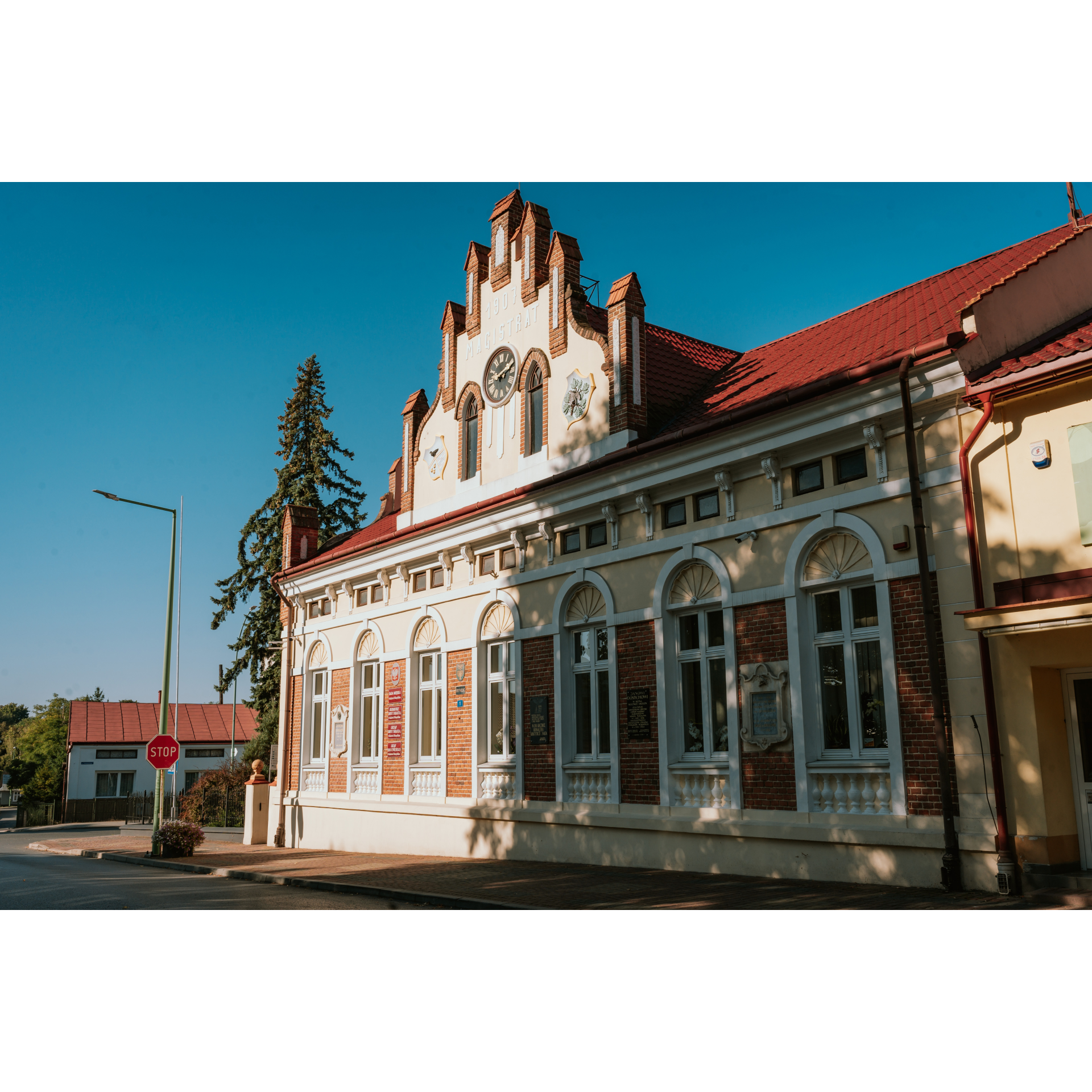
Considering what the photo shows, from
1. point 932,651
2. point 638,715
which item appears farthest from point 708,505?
point 932,651

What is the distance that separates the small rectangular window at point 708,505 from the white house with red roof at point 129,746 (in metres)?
50.7

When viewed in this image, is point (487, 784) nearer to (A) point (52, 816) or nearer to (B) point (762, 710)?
(B) point (762, 710)

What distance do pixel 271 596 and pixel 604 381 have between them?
86.4ft

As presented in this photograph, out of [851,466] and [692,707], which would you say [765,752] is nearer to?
[692,707]

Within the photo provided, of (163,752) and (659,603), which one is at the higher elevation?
(659,603)

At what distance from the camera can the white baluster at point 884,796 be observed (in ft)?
37.4

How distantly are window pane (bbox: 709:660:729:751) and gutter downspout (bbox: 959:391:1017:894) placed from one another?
3818mm

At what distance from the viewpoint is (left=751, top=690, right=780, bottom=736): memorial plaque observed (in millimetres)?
12773

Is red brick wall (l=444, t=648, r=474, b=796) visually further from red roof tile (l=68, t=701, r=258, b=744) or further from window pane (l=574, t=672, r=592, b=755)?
red roof tile (l=68, t=701, r=258, b=744)

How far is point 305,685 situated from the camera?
79.3ft

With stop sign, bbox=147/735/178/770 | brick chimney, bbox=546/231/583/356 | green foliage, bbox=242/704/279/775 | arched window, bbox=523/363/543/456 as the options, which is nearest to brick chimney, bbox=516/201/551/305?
brick chimney, bbox=546/231/583/356

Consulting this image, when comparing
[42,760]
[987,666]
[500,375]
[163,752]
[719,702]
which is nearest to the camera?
[987,666]

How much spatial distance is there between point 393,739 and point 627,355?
9.70 meters

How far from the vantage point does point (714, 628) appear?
14.1 m
